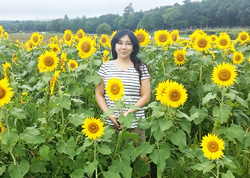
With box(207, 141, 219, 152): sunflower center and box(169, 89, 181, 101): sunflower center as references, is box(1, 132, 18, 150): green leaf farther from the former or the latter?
box(207, 141, 219, 152): sunflower center

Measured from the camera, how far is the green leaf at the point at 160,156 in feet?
7.10

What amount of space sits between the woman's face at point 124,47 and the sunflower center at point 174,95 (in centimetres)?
93

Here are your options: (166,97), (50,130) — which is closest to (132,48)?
(166,97)

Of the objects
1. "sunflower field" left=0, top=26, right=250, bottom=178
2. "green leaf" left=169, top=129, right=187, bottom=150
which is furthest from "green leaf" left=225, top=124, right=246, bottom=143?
"green leaf" left=169, top=129, right=187, bottom=150

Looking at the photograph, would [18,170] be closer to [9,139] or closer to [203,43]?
[9,139]

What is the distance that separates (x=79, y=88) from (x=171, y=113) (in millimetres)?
1085

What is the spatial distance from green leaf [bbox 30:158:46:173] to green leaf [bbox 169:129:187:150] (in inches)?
41.2

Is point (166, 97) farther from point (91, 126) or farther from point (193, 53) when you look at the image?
point (193, 53)

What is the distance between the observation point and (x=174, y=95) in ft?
6.78

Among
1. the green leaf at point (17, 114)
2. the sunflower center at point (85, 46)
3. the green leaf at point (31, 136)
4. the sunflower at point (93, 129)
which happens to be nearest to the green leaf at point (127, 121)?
the sunflower at point (93, 129)

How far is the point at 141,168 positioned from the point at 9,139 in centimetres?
115

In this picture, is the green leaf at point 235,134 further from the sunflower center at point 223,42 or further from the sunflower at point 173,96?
the sunflower center at point 223,42

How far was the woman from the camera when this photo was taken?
2832 millimetres

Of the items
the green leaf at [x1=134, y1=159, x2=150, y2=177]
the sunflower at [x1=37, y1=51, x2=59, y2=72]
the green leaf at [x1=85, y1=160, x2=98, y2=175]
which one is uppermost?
the sunflower at [x1=37, y1=51, x2=59, y2=72]
